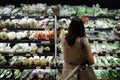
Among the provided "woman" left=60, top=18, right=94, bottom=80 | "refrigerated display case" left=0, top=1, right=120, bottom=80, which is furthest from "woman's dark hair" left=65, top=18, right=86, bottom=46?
"refrigerated display case" left=0, top=1, right=120, bottom=80

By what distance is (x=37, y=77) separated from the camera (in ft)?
19.5

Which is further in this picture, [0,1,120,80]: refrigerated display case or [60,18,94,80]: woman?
[0,1,120,80]: refrigerated display case

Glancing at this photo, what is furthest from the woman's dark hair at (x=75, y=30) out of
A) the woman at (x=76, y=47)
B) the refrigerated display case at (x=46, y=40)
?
the refrigerated display case at (x=46, y=40)

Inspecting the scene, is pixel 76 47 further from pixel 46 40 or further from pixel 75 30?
pixel 46 40

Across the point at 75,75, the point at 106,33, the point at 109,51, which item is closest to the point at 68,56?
the point at 75,75

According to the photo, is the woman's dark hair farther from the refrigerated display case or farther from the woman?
the refrigerated display case

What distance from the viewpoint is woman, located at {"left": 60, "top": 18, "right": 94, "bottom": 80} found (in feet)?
12.8

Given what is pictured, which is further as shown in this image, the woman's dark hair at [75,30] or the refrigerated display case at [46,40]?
the refrigerated display case at [46,40]

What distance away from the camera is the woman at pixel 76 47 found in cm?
391

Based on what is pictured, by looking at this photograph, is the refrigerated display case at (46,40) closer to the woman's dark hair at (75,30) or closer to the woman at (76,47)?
the woman at (76,47)

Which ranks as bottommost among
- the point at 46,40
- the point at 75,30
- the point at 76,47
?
the point at 46,40

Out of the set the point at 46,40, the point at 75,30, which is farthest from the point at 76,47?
the point at 46,40

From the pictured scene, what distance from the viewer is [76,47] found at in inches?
157

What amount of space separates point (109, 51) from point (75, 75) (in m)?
2.02
